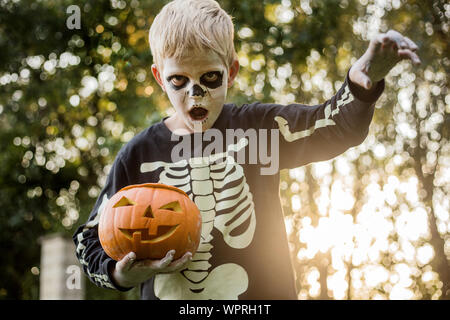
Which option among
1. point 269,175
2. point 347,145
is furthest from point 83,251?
point 347,145

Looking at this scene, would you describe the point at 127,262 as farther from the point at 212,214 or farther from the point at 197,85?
the point at 197,85

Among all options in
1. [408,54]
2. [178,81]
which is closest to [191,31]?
[178,81]

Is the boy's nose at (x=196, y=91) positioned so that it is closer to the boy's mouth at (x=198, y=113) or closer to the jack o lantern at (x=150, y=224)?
the boy's mouth at (x=198, y=113)

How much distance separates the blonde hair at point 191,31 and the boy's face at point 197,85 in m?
0.03

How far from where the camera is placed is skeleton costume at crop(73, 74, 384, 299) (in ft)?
5.19

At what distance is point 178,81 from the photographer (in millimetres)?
1617

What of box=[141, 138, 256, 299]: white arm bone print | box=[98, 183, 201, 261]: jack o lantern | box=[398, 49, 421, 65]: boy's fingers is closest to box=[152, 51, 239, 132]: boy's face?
box=[141, 138, 256, 299]: white arm bone print

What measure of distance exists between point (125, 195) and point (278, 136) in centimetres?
54

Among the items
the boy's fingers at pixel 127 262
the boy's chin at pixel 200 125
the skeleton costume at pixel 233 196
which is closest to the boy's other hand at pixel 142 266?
the boy's fingers at pixel 127 262

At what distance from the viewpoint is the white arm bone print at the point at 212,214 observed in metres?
1.60

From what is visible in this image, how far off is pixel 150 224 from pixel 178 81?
0.48 meters

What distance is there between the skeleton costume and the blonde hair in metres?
0.25

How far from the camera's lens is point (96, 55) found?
4156 millimetres
